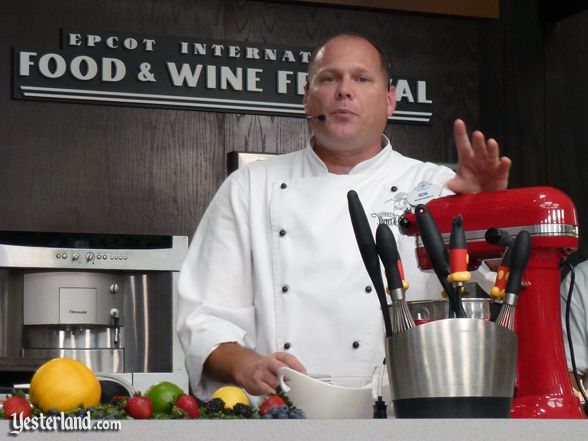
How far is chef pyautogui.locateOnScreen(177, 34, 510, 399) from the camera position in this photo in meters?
2.06

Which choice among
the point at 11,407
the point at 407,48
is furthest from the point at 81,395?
the point at 407,48

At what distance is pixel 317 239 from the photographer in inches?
85.9

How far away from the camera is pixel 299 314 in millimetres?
2096

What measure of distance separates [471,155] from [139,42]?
2492mm

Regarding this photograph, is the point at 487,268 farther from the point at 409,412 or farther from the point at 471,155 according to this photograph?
the point at 409,412

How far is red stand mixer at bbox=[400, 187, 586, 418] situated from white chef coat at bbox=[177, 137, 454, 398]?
597 mm

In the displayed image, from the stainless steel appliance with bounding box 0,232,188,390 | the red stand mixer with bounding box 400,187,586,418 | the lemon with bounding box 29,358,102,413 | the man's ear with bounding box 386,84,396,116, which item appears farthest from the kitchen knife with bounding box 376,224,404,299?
the stainless steel appliance with bounding box 0,232,188,390

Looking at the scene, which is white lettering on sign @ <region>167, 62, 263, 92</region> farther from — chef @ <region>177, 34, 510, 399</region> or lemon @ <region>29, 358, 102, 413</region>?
lemon @ <region>29, 358, 102, 413</region>

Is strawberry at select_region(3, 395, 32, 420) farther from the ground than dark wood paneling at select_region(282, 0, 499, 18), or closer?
closer

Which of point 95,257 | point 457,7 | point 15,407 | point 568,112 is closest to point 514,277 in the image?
point 15,407

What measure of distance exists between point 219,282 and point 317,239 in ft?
0.77

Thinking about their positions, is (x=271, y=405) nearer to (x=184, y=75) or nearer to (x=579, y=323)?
(x=579, y=323)

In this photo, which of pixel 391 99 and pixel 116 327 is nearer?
pixel 391 99

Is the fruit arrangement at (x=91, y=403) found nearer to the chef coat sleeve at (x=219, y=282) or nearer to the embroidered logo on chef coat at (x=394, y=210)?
the chef coat sleeve at (x=219, y=282)
